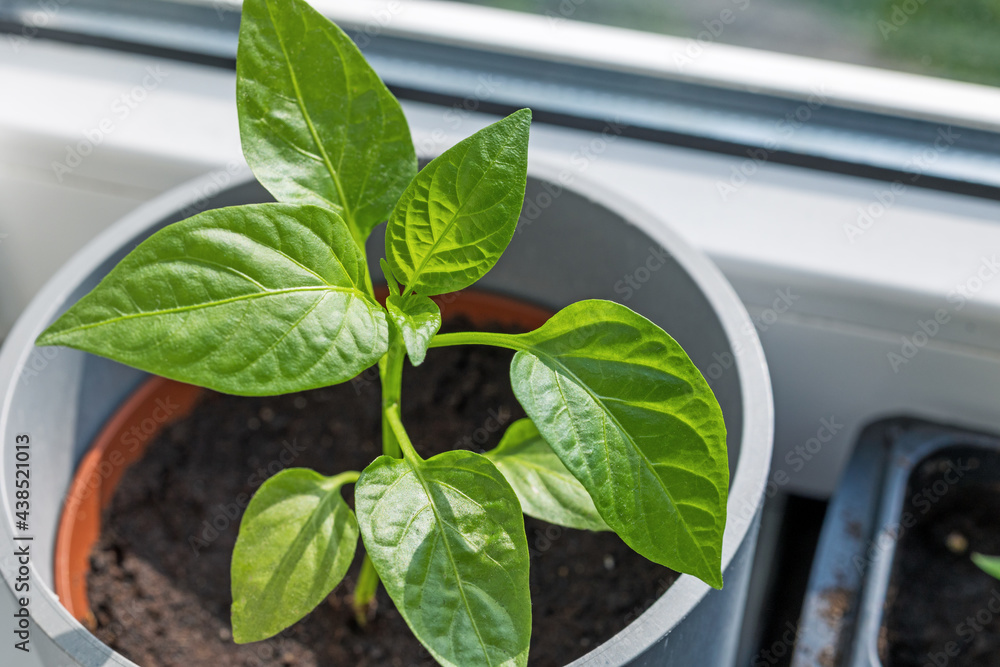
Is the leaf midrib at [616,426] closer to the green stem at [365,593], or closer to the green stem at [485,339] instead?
the green stem at [485,339]

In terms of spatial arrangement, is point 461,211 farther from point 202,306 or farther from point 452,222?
point 202,306

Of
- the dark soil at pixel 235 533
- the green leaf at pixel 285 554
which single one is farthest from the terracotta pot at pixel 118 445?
the green leaf at pixel 285 554

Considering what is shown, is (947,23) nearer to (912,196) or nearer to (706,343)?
(912,196)

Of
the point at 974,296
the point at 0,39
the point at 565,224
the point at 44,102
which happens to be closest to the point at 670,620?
the point at 565,224

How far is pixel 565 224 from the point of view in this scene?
2.17 ft

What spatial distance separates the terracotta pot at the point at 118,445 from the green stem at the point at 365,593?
172 mm

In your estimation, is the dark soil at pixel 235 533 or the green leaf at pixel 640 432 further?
the dark soil at pixel 235 533

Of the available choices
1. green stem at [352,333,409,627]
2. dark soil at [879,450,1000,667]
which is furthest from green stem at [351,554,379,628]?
dark soil at [879,450,1000,667]

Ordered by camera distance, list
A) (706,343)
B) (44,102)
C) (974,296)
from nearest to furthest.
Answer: (706,343) < (974,296) < (44,102)

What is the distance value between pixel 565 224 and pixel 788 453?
38cm

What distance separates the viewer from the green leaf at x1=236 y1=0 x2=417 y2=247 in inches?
17.0

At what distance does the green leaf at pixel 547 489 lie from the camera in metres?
0.51

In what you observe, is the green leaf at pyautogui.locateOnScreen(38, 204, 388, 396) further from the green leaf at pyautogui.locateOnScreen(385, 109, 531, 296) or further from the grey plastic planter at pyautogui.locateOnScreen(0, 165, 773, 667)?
the grey plastic planter at pyautogui.locateOnScreen(0, 165, 773, 667)

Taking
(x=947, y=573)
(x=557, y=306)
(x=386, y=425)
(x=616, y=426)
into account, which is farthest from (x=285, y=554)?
(x=947, y=573)
